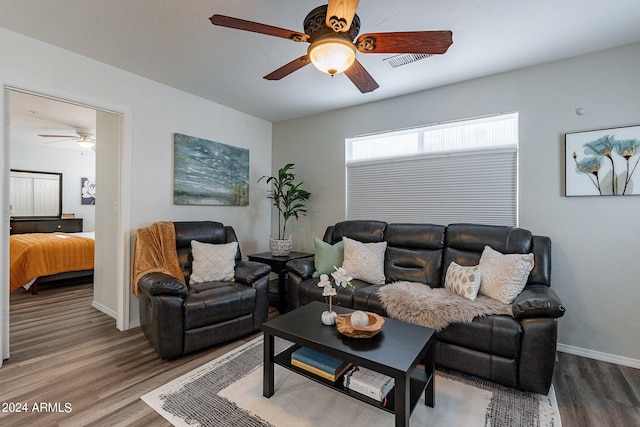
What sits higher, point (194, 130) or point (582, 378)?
point (194, 130)

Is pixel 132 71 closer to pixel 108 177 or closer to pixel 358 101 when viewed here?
pixel 108 177

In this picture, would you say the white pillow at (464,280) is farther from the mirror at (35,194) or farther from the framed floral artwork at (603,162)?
the mirror at (35,194)

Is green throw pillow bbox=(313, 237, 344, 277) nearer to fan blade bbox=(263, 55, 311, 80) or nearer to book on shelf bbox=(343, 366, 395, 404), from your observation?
book on shelf bbox=(343, 366, 395, 404)

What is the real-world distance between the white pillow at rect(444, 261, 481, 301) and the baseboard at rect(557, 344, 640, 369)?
3.68 feet

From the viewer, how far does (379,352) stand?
60.6 inches

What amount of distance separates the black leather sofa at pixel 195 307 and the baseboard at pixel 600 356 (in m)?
2.83

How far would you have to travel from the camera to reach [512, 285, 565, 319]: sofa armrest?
184cm

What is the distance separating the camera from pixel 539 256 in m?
2.46

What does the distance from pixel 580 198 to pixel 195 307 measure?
11.5ft

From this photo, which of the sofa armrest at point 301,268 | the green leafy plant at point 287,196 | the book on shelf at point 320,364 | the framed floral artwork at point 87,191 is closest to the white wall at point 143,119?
the green leafy plant at point 287,196

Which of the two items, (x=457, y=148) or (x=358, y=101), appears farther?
(x=358, y=101)

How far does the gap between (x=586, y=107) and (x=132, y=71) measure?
4.34 m

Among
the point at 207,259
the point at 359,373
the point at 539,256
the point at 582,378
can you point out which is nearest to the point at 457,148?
the point at 539,256

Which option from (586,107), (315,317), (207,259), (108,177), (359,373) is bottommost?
(359,373)
